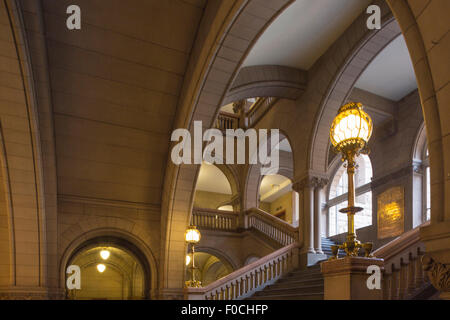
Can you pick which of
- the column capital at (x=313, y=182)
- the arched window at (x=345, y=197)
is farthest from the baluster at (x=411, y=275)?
the arched window at (x=345, y=197)

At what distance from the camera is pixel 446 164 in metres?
2.62

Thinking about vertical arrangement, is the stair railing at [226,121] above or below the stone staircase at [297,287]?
above

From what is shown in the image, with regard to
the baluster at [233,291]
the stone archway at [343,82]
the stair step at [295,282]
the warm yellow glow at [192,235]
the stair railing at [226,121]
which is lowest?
the baluster at [233,291]

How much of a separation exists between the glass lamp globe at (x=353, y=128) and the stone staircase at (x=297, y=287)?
4.32 meters

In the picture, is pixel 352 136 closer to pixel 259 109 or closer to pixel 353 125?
pixel 353 125

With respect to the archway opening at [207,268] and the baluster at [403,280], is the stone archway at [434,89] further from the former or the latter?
the archway opening at [207,268]

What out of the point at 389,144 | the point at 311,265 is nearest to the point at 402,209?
the point at 389,144

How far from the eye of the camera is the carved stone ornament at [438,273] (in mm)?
2445

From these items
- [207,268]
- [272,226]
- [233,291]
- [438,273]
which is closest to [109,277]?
[207,268]

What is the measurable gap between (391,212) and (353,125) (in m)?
9.49

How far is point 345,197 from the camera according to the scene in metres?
17.0

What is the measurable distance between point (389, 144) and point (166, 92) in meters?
7.73

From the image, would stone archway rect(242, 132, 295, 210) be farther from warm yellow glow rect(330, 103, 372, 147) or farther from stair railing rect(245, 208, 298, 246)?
warm yellow glow rect(330, 103, 372, 147)
